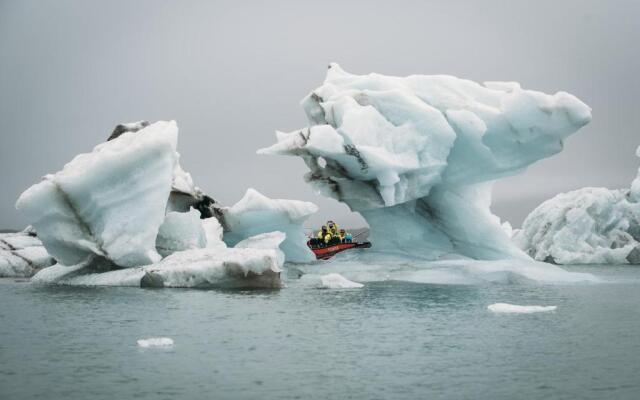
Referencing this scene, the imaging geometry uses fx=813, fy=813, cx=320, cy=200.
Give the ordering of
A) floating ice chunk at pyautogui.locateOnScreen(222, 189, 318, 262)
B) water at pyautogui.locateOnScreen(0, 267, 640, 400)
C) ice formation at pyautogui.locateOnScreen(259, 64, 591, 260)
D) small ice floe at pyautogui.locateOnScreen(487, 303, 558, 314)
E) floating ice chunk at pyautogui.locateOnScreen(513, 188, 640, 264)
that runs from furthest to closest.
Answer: floating ice chunk at pyautogui.locateOnScreen(513, 188, 640, 264), floating ice chunk at pyautogui.locateOnScreen(222, 189, 318, 262), ice formation at pyautogui.locateOnScreen(259, 64, 591, 260), small ice floe at pyautogui.locateOnScreen(487, 303, 558, 314), water at pyautogui.locateOnScreen(0, 267, 640, 400)

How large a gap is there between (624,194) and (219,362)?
125ft

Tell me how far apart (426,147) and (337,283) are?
5.93 metres

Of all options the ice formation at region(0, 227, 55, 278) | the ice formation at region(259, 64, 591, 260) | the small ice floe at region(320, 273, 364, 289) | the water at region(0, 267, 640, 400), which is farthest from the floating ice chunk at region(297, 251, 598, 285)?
the ice formation at region(0, 227, 55, 278)

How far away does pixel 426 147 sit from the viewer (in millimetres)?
25562

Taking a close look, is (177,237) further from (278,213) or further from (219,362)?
(219,362)

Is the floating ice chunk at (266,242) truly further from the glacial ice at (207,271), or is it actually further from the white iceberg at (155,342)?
the white iceberg at (155,342)

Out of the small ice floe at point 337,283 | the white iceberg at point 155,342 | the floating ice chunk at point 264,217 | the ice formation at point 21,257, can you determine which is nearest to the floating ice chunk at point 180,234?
the floating ice chunk at point 264,217

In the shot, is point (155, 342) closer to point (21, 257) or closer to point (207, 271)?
point (207, 271)

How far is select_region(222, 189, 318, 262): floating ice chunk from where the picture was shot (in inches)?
1049

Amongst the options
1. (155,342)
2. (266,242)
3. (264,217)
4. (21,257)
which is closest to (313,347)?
(155,342)

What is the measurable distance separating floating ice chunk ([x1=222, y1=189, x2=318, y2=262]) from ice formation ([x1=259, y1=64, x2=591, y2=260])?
3.78 feet

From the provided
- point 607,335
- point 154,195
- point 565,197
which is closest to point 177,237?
point 154,195

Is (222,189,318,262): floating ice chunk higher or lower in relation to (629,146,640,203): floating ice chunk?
lower

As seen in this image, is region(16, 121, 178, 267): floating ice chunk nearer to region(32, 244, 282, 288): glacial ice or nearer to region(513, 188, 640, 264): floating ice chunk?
region(32, 244, 282, 288): glacial ice
